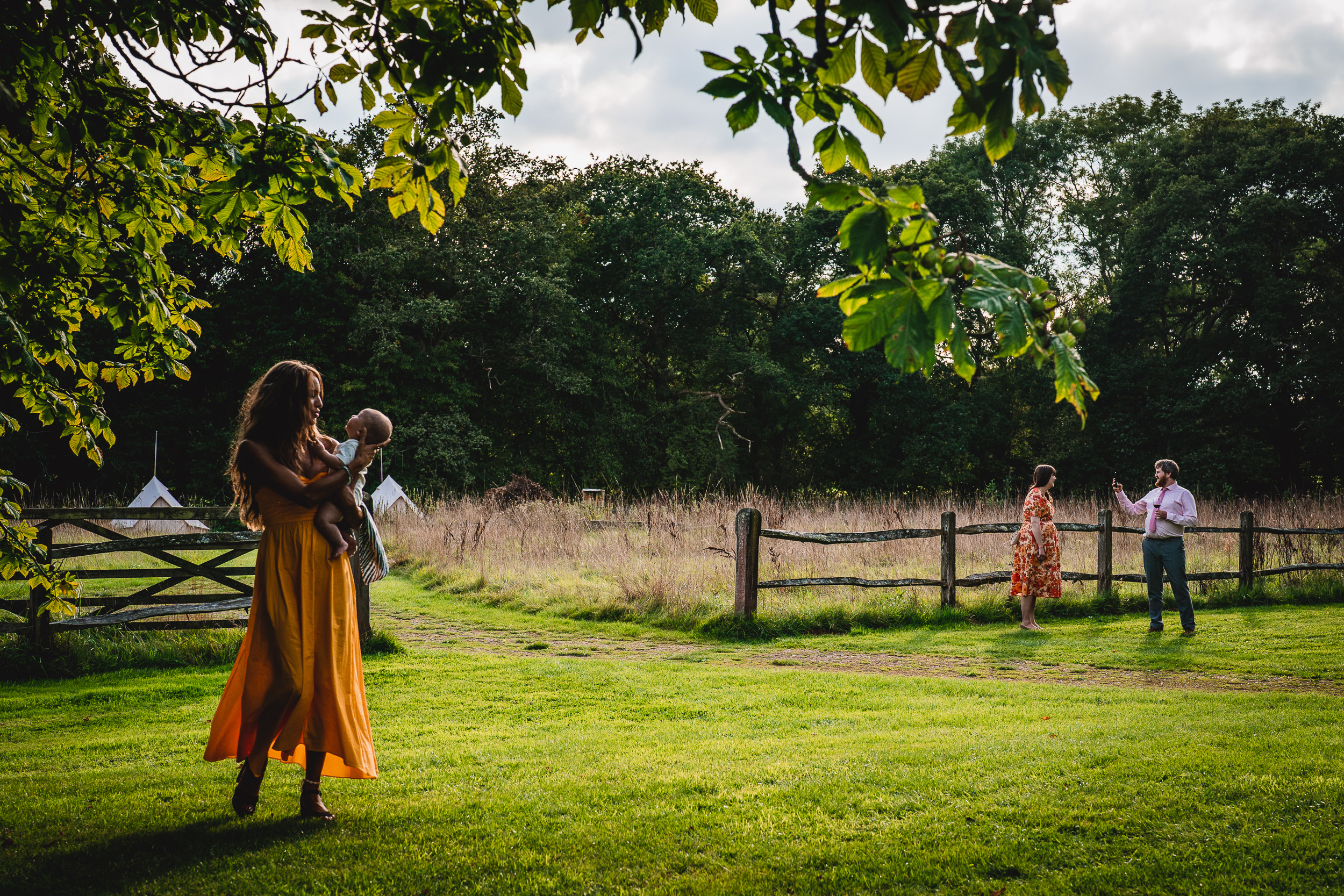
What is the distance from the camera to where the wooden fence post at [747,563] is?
412 inches

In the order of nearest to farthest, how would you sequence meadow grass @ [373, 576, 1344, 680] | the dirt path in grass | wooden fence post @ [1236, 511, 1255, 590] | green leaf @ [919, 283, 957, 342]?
green leaf @ [919, 283, 957, 342]
the dirt path in grass
meadow grass @ [373, 576, 1344, 680]
wooden fence post @ [1236, 511, 1255, 590]

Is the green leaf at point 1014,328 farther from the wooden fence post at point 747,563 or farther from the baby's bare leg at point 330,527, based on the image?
the wooden fence post at point 747,563

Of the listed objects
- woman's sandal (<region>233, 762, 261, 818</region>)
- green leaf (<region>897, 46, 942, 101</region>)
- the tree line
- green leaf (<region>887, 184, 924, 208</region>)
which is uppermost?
the tree line

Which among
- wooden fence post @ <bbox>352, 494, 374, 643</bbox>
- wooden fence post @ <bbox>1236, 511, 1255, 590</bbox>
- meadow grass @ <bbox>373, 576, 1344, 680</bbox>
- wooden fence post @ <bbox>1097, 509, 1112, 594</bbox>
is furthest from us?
wooden fence post @ <bbox>1236, 511, 1255, 590</bbox>

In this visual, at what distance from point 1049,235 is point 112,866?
39.7 m

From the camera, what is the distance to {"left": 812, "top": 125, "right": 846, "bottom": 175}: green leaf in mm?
2350

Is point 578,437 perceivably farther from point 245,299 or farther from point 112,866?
point 112,866

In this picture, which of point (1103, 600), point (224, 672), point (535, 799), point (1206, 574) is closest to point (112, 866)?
point (535, 799)

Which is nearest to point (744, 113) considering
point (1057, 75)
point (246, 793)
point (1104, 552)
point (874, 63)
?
point (874, 63)

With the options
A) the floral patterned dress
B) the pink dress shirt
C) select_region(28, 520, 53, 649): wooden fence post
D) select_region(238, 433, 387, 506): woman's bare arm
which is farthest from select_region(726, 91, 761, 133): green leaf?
the floral patterned dress

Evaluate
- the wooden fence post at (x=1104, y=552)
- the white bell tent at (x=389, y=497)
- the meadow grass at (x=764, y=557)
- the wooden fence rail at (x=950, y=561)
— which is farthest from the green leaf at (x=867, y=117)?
the white bell tent at (x=389, y=497)

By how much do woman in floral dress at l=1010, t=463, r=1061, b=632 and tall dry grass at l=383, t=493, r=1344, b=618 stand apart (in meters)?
1.20

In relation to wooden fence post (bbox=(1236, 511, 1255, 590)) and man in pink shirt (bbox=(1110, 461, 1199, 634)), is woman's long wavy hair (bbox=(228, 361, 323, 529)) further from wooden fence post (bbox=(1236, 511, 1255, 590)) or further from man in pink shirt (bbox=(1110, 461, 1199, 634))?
wooden fence post (bbox=(1236, 511, 1255, 590))

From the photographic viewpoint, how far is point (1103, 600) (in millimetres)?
11914
